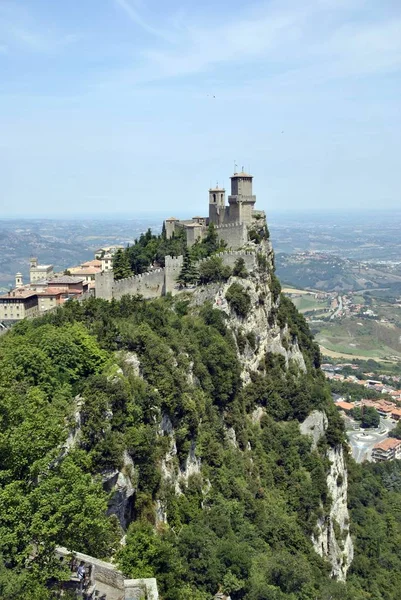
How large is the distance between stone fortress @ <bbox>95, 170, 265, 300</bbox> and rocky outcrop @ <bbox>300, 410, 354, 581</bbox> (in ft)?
48.5

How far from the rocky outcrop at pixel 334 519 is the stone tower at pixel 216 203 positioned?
19.5 meters

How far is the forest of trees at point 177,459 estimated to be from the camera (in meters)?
18.1

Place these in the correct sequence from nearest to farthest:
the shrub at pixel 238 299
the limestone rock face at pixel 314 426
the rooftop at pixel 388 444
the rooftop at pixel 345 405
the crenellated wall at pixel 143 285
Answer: the crenellated wall at pixel 143 285
the shrub at pixel 238 299
the limestone rock face at pixel 314 426
the rooftop at pixel 388 444
the rooftop at pixel 345 405

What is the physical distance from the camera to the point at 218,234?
178ft

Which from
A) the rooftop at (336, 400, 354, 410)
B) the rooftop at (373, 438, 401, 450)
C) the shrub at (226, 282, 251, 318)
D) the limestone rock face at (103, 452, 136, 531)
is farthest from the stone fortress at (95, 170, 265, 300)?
the rooftop at (336, 400, 354, 410)

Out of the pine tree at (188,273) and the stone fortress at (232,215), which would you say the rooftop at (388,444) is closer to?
the stone fortress at (232,215)

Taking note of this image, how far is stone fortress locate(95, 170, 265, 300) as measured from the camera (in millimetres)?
47688

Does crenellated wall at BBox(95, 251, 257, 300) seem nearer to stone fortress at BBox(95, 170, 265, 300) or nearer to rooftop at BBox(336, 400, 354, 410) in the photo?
stone fortress at BBox(95, 170, 265, 300)

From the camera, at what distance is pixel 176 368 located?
34531 mm

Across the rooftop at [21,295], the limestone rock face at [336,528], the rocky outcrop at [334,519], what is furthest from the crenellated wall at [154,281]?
the limestone rock face at [336,528]

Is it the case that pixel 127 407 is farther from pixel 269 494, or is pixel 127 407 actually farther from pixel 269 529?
pixel 269 494

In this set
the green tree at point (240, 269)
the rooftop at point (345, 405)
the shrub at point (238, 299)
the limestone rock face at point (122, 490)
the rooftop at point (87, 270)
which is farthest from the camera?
the rooftop at point (345, 405)

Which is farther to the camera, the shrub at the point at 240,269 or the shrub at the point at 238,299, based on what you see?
the shrub at the point at 240,269

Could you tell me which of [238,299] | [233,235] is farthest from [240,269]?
[233,235]
